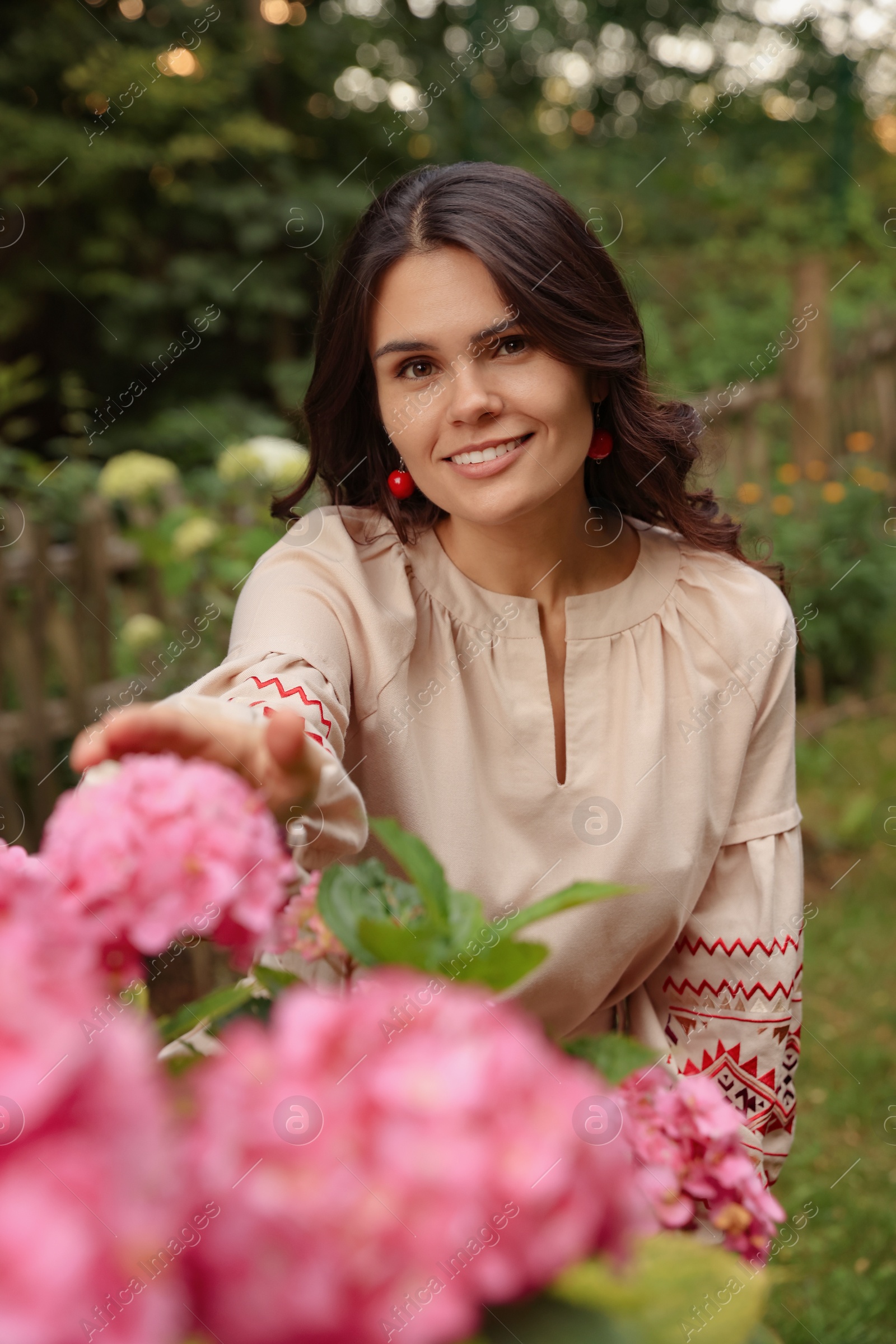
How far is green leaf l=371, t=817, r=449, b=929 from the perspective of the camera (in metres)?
0.58

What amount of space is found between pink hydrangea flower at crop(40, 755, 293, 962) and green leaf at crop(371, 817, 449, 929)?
6 cm

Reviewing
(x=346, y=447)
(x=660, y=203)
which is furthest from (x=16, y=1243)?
(x=660, y=203)

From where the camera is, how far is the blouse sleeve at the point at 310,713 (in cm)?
96

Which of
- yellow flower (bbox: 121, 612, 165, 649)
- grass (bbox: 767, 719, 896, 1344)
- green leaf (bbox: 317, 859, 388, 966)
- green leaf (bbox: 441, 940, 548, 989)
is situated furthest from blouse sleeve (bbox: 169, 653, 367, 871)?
yellow flower (bbox: 121, 612, 165, 649)

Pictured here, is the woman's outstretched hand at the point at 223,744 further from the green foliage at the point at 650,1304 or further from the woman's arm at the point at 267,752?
the green foliage at the point at 650,1304

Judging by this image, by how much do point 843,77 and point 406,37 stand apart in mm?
3881

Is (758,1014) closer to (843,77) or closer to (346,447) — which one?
(346,447)

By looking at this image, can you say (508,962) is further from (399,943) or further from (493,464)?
(493,464)

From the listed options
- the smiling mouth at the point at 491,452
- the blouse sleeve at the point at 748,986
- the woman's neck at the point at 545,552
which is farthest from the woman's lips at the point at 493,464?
the blouse sleeve at the point at 748,986

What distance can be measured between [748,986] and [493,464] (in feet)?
3.00

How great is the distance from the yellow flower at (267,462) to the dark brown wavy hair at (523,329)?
0.77 m

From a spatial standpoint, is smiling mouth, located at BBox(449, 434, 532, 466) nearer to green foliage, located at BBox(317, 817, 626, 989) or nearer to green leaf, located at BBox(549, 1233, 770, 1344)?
green foliage, located at BBox(317, 817, 626, 989)


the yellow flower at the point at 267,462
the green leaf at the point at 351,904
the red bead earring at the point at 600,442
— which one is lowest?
the red bead earring at the point at 600,442

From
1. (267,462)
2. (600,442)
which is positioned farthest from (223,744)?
(267,462)
